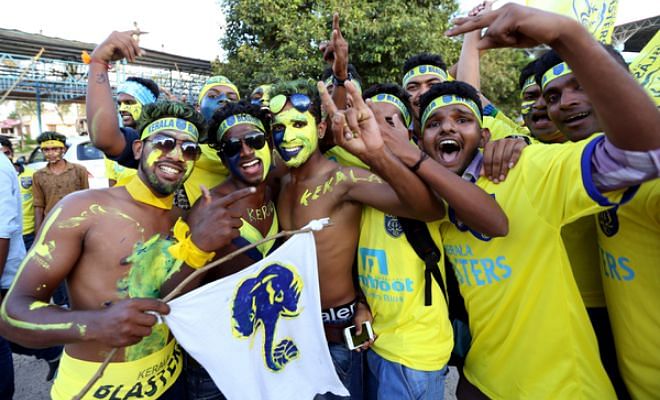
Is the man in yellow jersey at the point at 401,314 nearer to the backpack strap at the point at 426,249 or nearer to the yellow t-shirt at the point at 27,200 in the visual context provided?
the backpack strap at the point at 426,249

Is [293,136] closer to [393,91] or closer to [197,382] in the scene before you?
[393,91]

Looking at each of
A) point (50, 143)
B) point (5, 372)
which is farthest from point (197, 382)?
point (50, 143)

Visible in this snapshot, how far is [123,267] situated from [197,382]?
0.97 metres

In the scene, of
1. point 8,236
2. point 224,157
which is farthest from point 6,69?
A: point 224,157

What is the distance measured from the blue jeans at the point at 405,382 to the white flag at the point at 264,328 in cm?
25

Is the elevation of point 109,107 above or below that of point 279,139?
above

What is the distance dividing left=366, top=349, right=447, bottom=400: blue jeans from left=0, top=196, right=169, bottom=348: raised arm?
1292mm

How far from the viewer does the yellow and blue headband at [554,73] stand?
6.91ft

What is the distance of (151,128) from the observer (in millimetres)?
2137

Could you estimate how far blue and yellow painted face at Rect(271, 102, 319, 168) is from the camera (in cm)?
260

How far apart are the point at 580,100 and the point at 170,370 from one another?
8.71ft

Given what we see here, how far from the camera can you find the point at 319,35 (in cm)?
939

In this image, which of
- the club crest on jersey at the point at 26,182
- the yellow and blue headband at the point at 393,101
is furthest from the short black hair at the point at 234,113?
the club crest on jersey at the point at 26,182

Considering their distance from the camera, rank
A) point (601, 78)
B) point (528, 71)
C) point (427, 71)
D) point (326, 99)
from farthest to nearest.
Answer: point (427, 71), point (528, 71), point (326, 99), point (601, 78)
